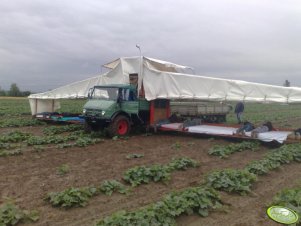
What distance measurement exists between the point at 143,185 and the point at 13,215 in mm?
2749

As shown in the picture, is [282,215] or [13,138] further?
[13,138]

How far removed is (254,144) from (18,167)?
770 centimetres

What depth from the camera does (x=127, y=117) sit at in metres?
14.6

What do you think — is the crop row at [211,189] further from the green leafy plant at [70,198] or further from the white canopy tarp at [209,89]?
the white canopy tarp at [209,89]

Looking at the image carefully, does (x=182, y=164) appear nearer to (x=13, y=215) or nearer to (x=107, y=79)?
(x=13, y=215)

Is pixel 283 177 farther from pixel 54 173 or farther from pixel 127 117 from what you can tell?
pixel 127 117

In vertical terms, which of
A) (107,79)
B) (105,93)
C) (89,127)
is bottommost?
(89,127)

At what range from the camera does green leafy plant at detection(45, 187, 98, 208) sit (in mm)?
5723

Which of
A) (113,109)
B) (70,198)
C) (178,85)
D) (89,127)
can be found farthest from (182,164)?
(89,127)

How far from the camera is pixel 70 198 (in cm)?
577

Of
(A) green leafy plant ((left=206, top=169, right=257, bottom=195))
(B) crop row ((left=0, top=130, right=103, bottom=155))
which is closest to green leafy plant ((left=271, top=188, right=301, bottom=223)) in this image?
(A) green leafy plant ((left=206, top=169, right=257, bottom=195))

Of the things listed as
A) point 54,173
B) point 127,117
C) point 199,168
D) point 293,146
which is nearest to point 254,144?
point 293,146

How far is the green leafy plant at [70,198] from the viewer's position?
572 cm

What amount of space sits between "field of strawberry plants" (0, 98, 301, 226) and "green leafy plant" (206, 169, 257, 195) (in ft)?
0.06
